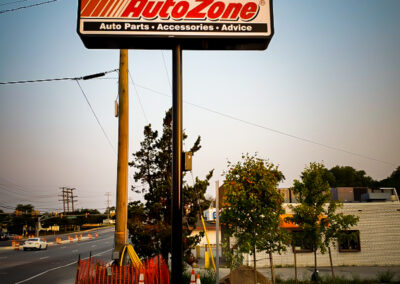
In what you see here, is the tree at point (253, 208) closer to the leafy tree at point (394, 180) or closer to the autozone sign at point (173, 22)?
the autozone sign at point (173, 22)

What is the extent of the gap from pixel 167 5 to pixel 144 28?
0.69 metres

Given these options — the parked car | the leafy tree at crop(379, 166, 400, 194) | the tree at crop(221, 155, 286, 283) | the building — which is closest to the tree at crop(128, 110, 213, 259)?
the tree at crop(221, 155, 286, 283)

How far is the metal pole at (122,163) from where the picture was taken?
28.0ft

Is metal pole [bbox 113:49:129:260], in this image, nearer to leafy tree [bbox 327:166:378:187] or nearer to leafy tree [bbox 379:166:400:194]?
leafy tree [bbox 379:166:400:194]

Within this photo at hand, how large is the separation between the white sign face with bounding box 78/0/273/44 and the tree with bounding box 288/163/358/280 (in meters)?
8.94

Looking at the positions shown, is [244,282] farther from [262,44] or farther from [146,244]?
[262,44]

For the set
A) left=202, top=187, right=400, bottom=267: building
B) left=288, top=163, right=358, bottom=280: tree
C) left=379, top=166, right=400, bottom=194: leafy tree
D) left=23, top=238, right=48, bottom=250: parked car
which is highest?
left=379, top=166, right=400, bottom=194: leafy tree

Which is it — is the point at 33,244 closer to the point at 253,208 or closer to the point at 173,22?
the point at 253,208

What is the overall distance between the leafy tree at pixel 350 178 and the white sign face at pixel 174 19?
8724cm

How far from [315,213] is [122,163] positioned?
852 cm

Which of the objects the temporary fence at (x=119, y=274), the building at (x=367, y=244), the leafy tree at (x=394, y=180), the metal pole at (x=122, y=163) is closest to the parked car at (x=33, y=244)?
the building at (x=367, y=244)

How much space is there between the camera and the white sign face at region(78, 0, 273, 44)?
20.3 feet

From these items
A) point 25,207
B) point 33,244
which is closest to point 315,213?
point 33,244

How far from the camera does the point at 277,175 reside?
1134cm
